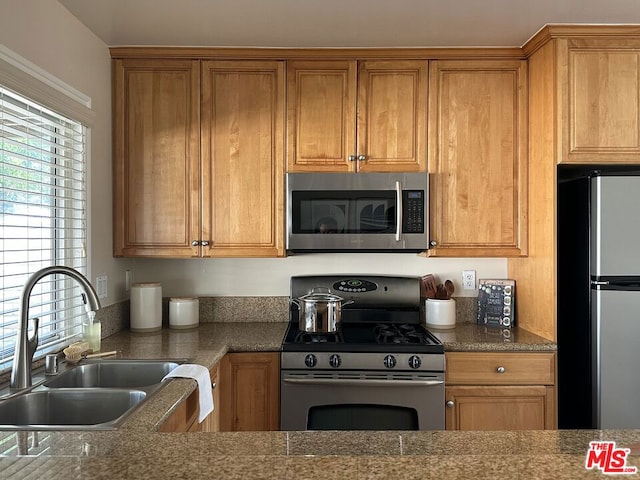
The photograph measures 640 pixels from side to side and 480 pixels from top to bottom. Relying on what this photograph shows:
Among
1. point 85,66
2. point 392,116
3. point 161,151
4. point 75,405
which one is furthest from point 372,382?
point 85,66

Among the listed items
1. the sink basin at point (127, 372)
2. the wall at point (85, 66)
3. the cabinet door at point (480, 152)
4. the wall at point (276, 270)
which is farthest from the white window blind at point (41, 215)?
the cabinet door at point (480, 152)

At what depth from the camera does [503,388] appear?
238 cm

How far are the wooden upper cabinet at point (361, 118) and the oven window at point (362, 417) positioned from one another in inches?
47.2

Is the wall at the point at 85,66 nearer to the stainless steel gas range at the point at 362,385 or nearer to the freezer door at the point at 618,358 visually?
the stainless steel gas range at the point at 362,385

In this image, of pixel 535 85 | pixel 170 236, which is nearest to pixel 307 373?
pixel 170 236

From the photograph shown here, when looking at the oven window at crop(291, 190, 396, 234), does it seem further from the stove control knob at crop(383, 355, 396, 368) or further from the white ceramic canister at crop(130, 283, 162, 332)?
the white ceramic canister at crop(130, 283, 162, 332)

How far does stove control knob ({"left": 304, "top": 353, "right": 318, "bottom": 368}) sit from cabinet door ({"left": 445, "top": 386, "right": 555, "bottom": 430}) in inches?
24.9

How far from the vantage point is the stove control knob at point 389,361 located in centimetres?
234

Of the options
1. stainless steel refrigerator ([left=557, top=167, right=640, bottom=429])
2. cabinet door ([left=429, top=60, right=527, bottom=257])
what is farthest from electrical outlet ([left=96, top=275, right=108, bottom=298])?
stainless steel refrigerator ([left=557, top=167, right=640, bottom=429])

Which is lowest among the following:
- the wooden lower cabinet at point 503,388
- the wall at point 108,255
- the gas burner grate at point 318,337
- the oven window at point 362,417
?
the oven window at point 362,417

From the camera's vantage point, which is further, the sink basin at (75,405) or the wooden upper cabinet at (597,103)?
the wooden upper cabinet at (597,103)

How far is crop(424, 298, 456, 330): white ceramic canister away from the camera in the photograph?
2781mm

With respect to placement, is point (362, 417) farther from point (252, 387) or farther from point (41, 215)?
point (41, 215)

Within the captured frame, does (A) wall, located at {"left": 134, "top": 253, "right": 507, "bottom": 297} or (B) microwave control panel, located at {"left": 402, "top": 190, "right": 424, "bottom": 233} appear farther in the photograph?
(A) wall, located at {"left": 134, "top": 253, "right": 507, "bottom": 297}
